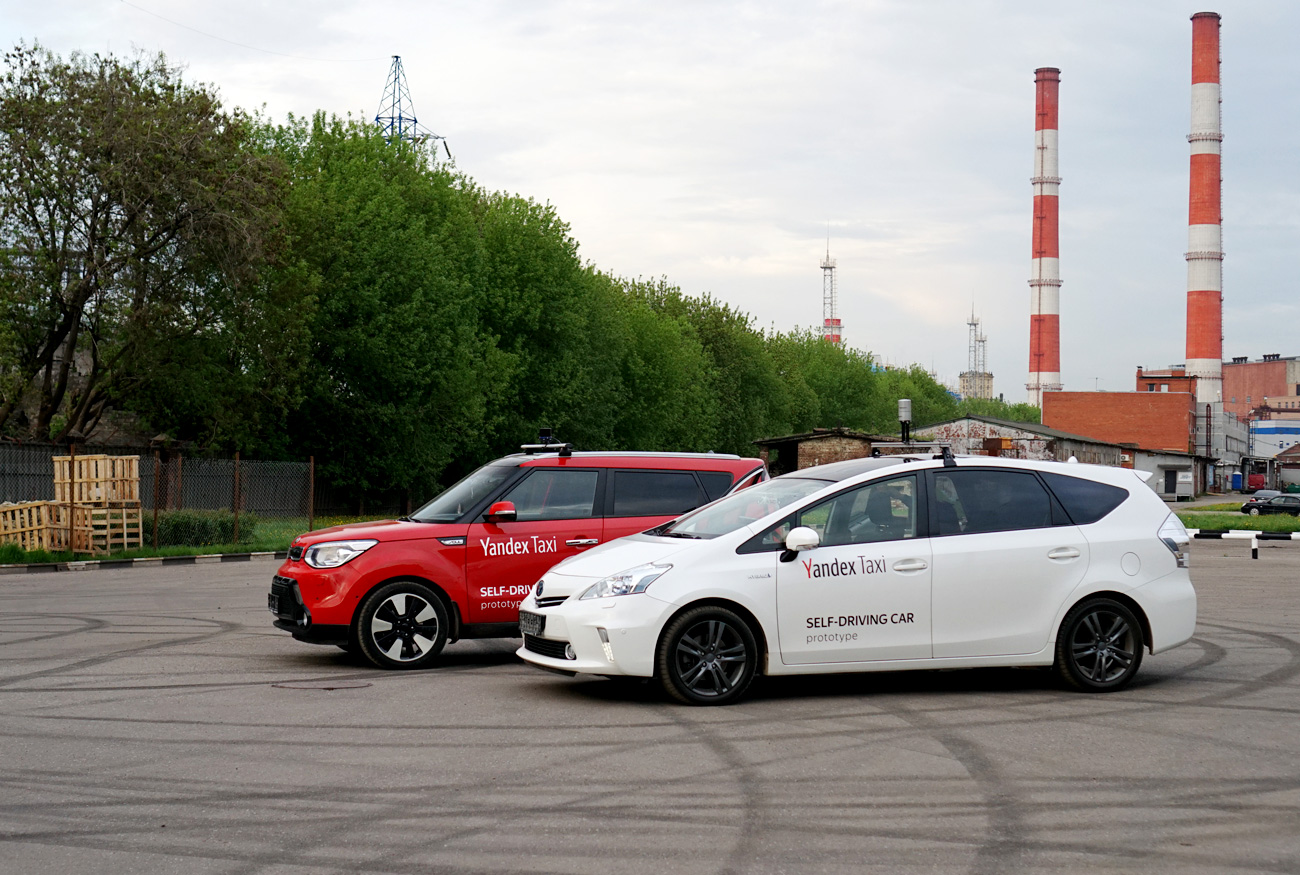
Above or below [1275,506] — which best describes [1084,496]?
above

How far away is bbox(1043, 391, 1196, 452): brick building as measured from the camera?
10275 centimetres

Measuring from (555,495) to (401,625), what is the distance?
171 centimetres

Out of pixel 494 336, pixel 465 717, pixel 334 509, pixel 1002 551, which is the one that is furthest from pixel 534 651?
pixel 494 336

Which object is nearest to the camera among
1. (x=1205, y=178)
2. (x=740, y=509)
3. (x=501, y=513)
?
(x=740, y=509)

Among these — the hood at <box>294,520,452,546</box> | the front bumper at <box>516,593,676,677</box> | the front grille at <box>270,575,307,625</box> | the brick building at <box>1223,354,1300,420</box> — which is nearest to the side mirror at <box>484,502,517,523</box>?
the hood at <box>294,520,452,546</box>

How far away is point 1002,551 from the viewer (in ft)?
29.8

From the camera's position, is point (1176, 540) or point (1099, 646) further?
point (1176, 540)

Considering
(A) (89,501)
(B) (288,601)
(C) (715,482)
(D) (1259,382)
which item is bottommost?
(B) (288,601)

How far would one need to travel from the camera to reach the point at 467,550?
10508mm

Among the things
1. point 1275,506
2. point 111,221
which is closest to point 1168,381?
point 1275,506

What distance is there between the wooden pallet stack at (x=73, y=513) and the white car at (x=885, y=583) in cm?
1932

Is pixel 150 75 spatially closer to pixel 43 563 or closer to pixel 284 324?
pixel 284 324

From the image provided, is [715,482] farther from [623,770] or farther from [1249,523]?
[1249,523]

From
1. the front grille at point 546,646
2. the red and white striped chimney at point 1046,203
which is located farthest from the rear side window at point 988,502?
the red and white striped chimney at point 1046,203
